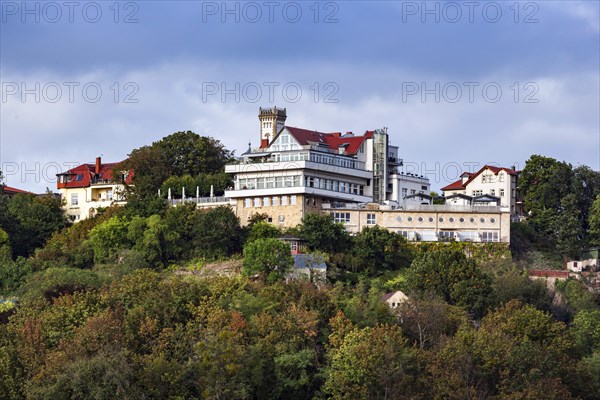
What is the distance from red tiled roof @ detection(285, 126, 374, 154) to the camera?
9806 cm

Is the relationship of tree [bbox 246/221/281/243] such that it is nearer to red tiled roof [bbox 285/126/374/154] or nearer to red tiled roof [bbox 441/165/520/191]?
red tiled roof [bbox 285/126/374/154]

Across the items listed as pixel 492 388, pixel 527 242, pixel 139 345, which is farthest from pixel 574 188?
pixel 139 345

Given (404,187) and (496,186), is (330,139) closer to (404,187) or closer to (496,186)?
(404,187)

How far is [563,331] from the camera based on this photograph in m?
79.7

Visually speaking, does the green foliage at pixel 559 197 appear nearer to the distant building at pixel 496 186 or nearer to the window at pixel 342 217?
the distant building at pixel 496 186

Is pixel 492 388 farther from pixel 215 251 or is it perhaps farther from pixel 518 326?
pixel 215 251

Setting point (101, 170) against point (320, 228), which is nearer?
point (320, 228)

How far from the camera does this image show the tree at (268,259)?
8706 centimetres

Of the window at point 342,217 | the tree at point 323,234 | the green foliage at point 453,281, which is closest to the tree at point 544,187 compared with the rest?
the window at point 342,217

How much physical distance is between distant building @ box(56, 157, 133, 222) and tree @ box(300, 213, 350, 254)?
1731cm

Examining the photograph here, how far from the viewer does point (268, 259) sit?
8725cm

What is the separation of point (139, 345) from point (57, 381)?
5.44 metres

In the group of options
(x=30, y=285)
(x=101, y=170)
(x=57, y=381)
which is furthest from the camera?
(x=101, y=170)

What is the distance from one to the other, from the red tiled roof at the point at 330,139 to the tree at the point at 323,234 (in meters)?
7.31
